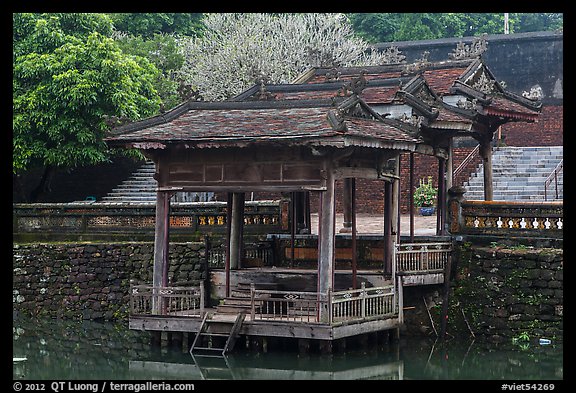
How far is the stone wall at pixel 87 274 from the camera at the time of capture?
1018 inches

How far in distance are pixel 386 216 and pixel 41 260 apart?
9.86 meters

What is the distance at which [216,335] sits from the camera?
2022 cm

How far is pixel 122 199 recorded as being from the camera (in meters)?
36.4

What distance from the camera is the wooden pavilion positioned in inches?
775

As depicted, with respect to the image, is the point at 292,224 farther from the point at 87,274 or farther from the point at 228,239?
the point at 87,274

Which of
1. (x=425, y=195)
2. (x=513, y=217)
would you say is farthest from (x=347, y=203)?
(x=425, y=195)

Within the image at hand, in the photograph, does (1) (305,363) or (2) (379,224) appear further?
(2) (379,224)

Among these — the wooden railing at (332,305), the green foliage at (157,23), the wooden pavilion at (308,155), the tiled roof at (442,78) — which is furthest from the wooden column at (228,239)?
the green foliage at (157,23)

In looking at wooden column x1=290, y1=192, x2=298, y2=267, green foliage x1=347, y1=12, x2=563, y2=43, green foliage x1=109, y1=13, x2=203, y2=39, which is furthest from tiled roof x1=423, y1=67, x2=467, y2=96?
green foliage x1=347, y1=12, x2=563, y2=43

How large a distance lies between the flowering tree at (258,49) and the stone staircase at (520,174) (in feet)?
19.9

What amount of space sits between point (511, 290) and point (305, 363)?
16.0 ft
